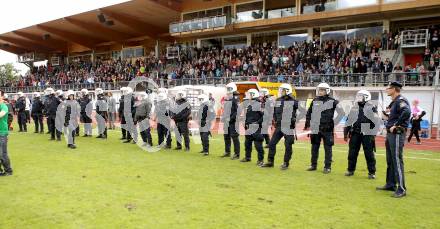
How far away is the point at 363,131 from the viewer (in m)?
8.03

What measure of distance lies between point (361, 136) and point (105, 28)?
37.6m

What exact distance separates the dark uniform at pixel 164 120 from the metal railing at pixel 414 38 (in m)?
16.6

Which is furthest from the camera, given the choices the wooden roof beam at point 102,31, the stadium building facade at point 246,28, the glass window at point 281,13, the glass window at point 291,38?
the wooden roof beam at point 102,31

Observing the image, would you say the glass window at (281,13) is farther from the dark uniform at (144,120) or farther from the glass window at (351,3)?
the dark uniform at (144,120)

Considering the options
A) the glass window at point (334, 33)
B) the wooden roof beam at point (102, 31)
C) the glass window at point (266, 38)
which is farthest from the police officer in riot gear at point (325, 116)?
the wooden roof beam at point (102, 31)

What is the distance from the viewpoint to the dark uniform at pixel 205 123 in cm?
1128

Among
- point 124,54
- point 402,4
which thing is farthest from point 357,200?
point 124,54

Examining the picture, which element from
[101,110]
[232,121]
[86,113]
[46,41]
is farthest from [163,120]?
[46,41]

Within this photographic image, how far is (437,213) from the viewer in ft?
18.9

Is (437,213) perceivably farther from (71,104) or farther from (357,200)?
(71,104)

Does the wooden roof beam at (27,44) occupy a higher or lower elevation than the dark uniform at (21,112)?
higher

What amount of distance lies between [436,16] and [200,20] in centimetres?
1713

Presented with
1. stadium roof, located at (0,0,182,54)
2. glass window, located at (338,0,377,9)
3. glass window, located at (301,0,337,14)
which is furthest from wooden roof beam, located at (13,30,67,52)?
glass window, located at (338,0,377,9)

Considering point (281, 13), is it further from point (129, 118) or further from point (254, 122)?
point (254, 122)
